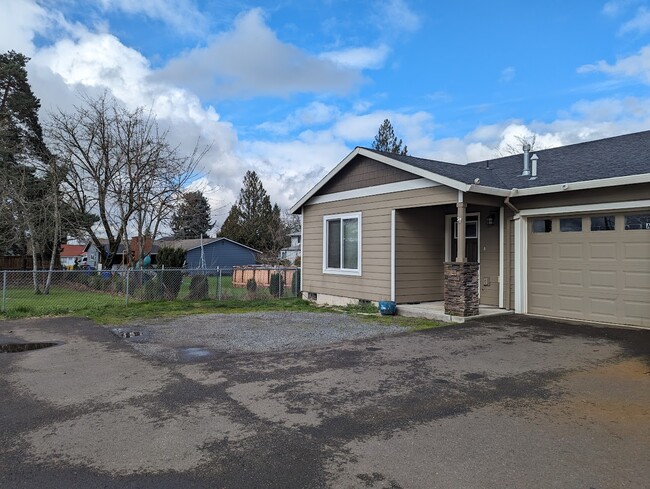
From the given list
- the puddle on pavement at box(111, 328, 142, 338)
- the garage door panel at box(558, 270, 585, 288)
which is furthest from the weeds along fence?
the garage door panel at box(558, 270, 585, 288)

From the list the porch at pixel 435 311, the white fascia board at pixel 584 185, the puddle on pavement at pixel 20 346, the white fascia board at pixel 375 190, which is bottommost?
the puddle on pavement at pixel 20 346

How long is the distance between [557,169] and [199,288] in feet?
34.3

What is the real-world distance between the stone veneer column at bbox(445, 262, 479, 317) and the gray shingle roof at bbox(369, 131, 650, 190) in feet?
6.00

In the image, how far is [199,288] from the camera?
14.0 metres

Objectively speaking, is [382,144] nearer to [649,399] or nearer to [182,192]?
[182,192]

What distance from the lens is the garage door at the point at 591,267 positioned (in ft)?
26.4

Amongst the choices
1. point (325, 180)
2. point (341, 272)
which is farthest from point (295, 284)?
point (325, 180)

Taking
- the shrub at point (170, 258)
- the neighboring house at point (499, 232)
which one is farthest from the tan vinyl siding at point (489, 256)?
the shrub at point (170, 258)

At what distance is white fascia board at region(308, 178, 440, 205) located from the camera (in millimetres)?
10172

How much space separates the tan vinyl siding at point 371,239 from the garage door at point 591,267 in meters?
2.25

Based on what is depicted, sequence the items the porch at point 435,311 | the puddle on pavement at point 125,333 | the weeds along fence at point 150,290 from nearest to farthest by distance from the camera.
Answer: the puddle on pavement at point 125,333 → the porch at point 435,311 → the weeds along fence at point 150,290

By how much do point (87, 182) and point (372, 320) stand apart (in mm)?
15533

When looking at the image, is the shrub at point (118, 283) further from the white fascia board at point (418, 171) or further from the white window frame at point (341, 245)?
the white fascia board at point (418, 171)

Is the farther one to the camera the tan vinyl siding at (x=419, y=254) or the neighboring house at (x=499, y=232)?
the tan vinyl siding at (x=419, y=254)
